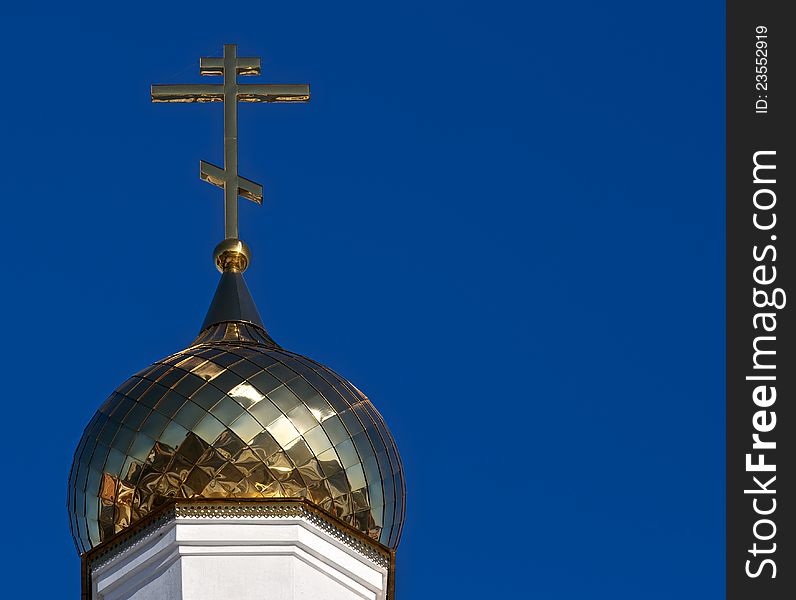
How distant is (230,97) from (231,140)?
31 cm

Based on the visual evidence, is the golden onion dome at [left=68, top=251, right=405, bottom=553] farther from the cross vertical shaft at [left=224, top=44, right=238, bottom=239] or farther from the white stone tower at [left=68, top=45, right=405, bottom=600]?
the cross vertical shaft at [left=224, top=44, right=238, bottom=239]

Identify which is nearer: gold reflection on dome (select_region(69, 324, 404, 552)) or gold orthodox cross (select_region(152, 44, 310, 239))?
gold reflection on dome (select_region(69, 324, 404, 552))

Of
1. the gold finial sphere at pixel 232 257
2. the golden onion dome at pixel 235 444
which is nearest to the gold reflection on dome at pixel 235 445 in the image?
the golden onion dome at pixel 235 444

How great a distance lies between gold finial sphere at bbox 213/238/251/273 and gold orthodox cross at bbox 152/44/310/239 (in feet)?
0.56

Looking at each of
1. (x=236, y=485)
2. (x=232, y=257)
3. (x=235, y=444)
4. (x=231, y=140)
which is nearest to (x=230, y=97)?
(x=231, y=140)

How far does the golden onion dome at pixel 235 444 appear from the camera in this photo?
22.0 m

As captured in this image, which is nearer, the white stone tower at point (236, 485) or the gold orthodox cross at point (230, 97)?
the white stone tower at point (236, 485)

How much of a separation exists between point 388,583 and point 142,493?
1.73 meters

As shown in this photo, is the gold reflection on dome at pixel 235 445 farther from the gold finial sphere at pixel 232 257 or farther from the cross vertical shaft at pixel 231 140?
the cross vertical shaft at pixel 231 140

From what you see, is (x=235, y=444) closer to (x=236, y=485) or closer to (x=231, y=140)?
(x=236, y=485)

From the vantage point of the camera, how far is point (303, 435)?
22188mm

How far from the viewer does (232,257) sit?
23.9 m

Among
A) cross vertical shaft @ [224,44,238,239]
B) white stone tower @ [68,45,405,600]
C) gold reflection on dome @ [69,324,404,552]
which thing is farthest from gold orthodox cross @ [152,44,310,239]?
gold reflection on dome @ [69,324,404,552]

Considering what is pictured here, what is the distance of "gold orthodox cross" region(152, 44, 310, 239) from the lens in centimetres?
2416
